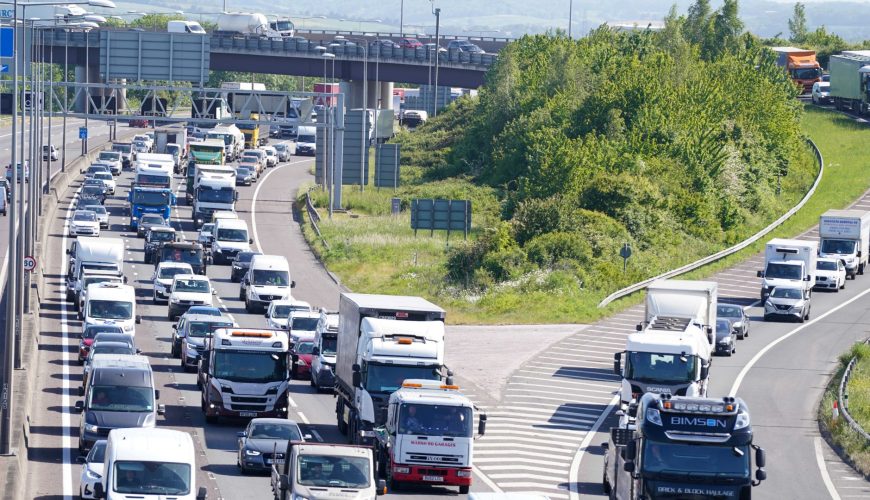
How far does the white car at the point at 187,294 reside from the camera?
6159 cm

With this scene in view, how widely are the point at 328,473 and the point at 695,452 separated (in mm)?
6543

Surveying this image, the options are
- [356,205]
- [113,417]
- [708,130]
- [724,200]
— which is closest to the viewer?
[113,417]

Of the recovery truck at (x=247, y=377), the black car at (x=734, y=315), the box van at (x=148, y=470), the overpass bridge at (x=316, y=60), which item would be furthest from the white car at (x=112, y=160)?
the box van at (x=148, y=470)

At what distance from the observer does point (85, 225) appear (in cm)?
8319

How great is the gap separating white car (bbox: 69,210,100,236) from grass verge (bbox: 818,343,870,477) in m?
42.2

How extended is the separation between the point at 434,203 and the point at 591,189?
8.14 meters

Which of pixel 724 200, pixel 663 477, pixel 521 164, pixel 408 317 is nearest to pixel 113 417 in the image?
pixel 408 317

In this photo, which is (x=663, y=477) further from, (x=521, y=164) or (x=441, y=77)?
(x=441, y=77)

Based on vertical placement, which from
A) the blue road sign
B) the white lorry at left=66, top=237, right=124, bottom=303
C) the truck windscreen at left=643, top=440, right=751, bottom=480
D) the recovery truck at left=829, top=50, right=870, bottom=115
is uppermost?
the blue road sign

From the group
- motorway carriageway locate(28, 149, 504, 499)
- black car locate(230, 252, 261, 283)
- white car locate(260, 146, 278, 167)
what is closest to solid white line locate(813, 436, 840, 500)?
motorway carriageway locate(28, 149, 504, 499)

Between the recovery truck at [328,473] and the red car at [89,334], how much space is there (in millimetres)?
22797

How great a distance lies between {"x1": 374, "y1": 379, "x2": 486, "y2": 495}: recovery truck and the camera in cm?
3403

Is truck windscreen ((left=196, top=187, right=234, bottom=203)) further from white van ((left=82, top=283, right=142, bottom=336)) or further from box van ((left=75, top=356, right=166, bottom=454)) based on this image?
box van ((left=75, top=356, right=166, bottom=454))

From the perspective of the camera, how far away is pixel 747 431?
28.3 meters
